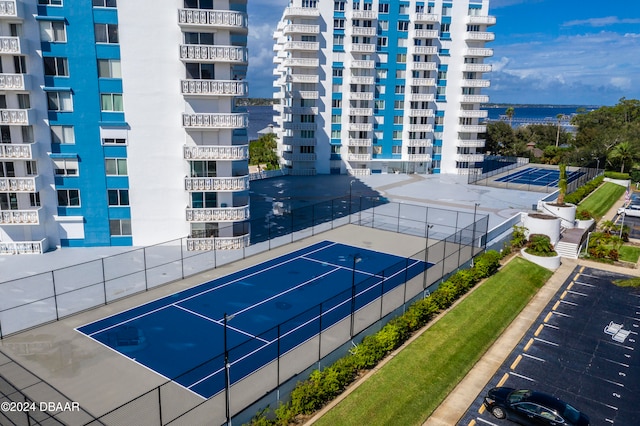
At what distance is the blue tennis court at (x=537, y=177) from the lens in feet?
246

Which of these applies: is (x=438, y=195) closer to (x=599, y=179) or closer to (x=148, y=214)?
(x=599, y=179)

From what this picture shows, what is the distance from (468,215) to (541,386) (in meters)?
31.4

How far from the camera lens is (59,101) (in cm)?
3731

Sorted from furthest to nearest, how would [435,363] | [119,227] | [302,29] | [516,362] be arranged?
[302,29]
[119,227]
[516,362]
[435,363]

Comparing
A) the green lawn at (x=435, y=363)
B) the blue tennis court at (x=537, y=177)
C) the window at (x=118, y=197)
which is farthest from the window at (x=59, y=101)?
the blue tennis court at (x=537, y=177)

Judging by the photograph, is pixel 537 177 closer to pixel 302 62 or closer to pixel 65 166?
pixel 302 62

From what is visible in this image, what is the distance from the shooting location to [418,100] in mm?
77312

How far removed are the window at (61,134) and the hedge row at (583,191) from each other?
51630 millimetres

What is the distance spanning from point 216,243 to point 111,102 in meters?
13.7

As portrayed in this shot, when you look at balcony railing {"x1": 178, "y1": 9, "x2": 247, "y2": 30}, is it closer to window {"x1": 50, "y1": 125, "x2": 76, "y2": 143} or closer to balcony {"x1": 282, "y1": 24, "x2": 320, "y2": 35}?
window {"x1": 50, "y1": 125, "x2": 76, "y2": 143}

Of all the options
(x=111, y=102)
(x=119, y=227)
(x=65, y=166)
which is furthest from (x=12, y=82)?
(x=119, y=227)

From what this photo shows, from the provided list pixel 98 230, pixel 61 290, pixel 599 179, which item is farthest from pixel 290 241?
pixel 599 179

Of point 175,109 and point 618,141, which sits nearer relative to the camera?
point 175,109

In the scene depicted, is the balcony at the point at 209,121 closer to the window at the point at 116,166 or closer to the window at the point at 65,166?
the window at the point at 116,166
